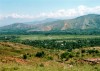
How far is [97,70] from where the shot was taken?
2186 cm

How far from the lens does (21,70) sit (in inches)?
800

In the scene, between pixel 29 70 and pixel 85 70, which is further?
pixel 85 70

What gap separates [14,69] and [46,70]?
245 centimetres

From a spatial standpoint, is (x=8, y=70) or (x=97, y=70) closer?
(x=8, y=70)

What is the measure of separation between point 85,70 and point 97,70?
0.97 m

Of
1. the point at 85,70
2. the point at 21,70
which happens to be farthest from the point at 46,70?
the point at 85,70

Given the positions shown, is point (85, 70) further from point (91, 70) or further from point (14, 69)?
point (14, 69)

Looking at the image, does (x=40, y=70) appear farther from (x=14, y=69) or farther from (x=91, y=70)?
(x=91, y=70)

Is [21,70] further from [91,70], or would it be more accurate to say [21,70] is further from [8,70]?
[91,70]

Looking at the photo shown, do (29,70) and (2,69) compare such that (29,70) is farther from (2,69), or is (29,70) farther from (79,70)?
(79,70)

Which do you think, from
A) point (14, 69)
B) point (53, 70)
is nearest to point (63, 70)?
point (53, 70)

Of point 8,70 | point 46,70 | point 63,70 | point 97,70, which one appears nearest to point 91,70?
point 97,70

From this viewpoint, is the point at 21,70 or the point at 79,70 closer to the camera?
the point at 21,70

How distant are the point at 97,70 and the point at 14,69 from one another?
21.9 ft
